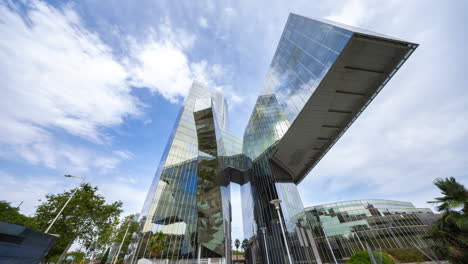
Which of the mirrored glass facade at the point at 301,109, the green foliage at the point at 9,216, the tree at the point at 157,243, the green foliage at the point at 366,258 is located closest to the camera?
the green foliage at the point at 366,258

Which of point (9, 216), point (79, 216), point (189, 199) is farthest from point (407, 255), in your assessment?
point (9, 216)

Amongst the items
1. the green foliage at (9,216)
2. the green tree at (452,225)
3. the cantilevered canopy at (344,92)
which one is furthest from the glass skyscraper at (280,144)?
the green foliage at (9,216)

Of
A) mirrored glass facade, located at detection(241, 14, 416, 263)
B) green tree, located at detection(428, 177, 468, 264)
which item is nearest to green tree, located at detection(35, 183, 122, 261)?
mirrored glass facade, located at detection(241, 14, 416, 263)

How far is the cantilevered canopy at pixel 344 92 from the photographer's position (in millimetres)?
13922

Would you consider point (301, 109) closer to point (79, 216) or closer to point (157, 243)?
point (157, 243)

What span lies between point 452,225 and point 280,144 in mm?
16654

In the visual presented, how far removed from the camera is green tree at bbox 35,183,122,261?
18.7 metres

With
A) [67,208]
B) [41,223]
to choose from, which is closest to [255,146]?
[67,208]

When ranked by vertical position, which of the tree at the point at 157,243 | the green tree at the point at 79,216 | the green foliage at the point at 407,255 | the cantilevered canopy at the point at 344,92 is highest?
the cantilevered canopy at the point at 344,92

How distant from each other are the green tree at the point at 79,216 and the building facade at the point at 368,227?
34656 mm

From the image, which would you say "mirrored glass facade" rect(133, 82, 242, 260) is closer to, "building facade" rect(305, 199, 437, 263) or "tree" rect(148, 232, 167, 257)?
"tree" rect(148, 232, 167, 257)

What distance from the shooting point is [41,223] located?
1816 cm

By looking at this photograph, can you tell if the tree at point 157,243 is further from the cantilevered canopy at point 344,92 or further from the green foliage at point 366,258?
the cantilevered canopy at point 344,92

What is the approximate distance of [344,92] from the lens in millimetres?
17500
